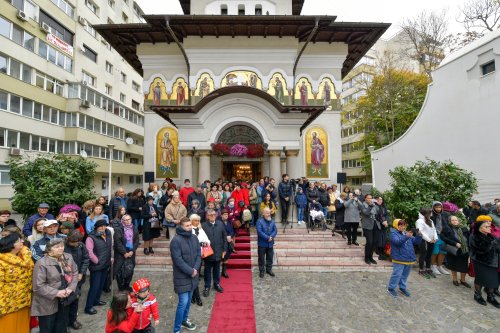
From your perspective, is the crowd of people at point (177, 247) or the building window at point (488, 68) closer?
the crowd of people at point (177, 247)

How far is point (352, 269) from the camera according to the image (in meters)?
7.69

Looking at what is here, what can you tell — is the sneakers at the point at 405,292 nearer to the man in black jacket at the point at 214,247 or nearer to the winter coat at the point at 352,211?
the winter coat at the point at 352,211

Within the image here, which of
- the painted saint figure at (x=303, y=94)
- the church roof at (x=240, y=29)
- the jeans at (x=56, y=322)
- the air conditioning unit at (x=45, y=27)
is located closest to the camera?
the jeans at (x=56, y=322)

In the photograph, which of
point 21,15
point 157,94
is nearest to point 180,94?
point 157,94

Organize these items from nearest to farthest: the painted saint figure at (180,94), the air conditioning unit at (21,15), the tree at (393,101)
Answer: the painted saint figure at (180,94), the air conditioning unit at (21,15), the tree at (393,101)

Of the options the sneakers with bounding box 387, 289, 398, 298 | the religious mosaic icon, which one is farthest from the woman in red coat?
the religious mosaic icon

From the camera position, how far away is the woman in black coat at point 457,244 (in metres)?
6.62

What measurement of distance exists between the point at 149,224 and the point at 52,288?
Answer: 164 inches

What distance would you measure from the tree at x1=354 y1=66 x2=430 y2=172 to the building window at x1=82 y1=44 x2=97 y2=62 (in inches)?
1141

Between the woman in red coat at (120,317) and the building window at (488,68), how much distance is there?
15.9 metres

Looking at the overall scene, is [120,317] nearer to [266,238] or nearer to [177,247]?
[177,247]

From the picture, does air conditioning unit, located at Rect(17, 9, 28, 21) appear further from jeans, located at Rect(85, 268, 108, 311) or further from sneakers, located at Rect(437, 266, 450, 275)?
sneakers, located at Rect(437, 266, 450, 275)

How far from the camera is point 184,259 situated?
4.76 meters

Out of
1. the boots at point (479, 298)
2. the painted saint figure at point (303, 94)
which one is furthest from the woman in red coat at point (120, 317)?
the painted saint figure at point (303, 94)
